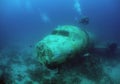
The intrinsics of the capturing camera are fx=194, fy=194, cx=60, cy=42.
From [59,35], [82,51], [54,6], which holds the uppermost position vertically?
[54,6]

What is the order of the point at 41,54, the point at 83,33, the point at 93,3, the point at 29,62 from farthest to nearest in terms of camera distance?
1. the point at 93,3
2. the point at 29,62
3. the point at 83,33
4. the point at 41,54

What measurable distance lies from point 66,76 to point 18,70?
3.13m

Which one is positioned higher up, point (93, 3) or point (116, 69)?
point (93, 3)

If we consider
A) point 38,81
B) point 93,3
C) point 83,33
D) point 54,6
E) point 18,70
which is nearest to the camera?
point 38,81

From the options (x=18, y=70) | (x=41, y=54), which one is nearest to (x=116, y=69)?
(x=41, y=54)

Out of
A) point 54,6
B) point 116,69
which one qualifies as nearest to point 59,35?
point 116,69

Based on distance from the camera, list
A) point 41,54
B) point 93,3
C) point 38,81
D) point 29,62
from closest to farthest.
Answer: point 41,54
point 38,81
point 29,62
point 93,3

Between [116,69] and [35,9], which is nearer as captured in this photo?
[116,69]

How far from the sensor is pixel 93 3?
6806 cm

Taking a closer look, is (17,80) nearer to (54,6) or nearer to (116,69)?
(116,69)

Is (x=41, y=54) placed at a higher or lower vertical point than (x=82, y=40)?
lower

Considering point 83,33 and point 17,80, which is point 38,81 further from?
point 83,33

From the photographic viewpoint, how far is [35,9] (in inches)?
3349

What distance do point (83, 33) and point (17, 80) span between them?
420 centimetres
